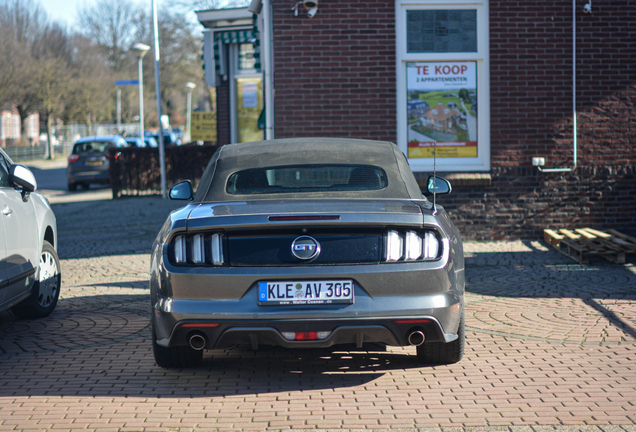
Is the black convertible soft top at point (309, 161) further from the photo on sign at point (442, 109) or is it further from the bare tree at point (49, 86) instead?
the bare tree at point (49, 86)

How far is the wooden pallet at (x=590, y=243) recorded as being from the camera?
324 inches

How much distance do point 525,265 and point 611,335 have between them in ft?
9.73

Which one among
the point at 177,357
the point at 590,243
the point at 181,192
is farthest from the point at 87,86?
the point at 177,357

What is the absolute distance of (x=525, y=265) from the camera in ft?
27.3

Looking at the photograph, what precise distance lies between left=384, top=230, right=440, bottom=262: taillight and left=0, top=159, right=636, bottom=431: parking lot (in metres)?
0.80

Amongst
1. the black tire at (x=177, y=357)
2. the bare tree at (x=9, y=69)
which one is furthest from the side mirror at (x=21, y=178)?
the bare tree at (x=9, y=69)

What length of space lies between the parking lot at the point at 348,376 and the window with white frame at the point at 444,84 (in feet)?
10.5

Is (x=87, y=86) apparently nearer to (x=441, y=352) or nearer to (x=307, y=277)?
(x=441, y=352)

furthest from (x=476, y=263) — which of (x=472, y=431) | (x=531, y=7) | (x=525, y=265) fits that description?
(x=472, y=431)

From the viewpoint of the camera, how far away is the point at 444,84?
10.0 m

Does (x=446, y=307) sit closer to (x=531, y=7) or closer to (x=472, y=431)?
(x=472, y=431)

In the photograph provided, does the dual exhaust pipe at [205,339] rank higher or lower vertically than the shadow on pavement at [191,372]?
higher

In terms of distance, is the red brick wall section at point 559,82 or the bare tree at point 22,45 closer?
the red brick wall section at point 559,82

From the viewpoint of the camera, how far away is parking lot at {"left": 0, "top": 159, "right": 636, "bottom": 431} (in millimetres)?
3828
